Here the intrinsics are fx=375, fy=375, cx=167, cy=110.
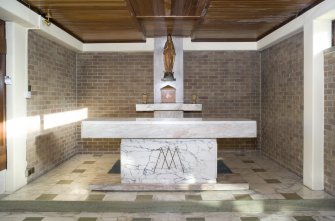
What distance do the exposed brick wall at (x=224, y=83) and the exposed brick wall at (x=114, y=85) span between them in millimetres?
929

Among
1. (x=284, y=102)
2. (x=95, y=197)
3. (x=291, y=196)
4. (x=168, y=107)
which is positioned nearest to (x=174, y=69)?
(x=168, y=107)

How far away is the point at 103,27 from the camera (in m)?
6.58

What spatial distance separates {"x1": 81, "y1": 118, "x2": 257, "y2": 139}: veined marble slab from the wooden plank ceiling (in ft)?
5.23

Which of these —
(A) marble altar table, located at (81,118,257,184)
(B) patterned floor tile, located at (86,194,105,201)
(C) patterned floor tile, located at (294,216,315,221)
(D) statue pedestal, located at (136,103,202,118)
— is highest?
(D) statue pedestal, located at (136,103,202,118)

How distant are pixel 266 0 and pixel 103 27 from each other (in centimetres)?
296

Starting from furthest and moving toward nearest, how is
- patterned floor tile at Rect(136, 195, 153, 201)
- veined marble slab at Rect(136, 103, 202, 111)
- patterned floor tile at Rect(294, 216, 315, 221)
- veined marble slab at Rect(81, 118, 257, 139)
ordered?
veined marble slab at Rect(136, 103, 202, 111), veined marble slab at Rect(81, 118, 257, 139), patterned floor tile at Rect(136, 195, 153, 201), patterned floor tile at Rect(294, 216, 315, 221)

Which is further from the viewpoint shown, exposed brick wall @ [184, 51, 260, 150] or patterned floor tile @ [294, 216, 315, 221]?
exposed brick wall @ [184, 51, 260, 150]

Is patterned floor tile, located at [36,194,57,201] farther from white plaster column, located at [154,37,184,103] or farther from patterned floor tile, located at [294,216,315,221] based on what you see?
white plaster column, located at [154,37,184,103]

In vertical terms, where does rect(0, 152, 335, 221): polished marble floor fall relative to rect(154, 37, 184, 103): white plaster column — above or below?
below

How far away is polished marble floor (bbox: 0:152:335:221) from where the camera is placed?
414cm

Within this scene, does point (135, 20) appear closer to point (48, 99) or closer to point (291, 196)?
point (48, 99)

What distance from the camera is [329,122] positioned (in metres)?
4.87

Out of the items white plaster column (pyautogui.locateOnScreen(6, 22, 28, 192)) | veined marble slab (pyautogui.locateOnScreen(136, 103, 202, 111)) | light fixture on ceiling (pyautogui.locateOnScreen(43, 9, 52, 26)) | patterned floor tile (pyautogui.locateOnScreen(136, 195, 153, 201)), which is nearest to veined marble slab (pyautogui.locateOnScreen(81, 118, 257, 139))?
patterned floor tile (pyautogui.locateOnScreen(136, 195, 153, 201))

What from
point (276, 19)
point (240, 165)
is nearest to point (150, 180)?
point (240, 165)
